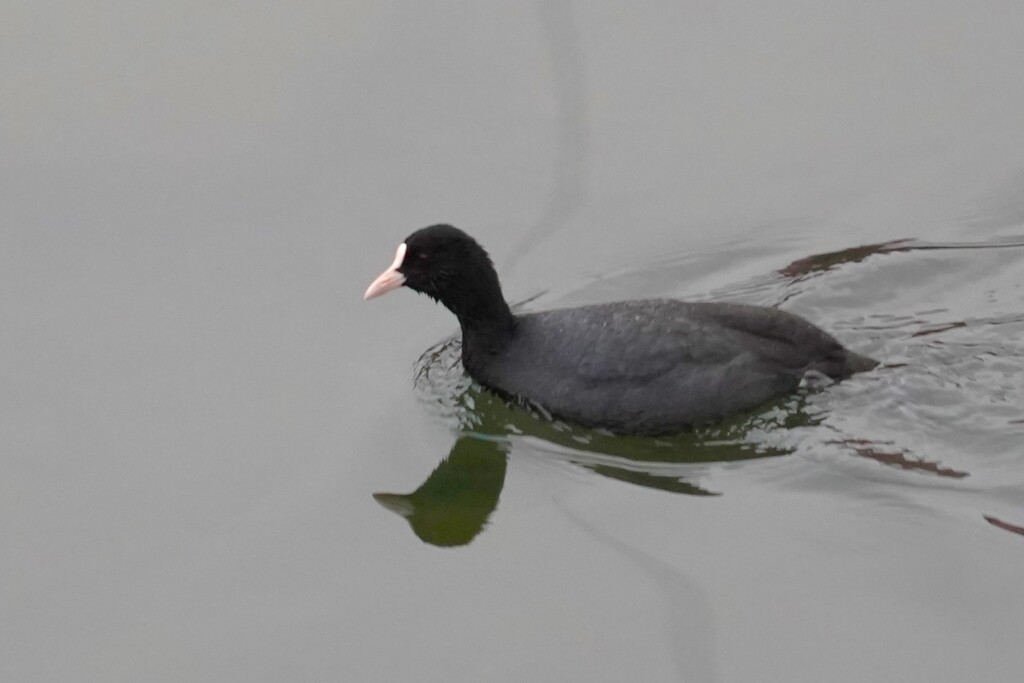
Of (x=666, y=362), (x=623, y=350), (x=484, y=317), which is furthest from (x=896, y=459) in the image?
(x=484, y=317)

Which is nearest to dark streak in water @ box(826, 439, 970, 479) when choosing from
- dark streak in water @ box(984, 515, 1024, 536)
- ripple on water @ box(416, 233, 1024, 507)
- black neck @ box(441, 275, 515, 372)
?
ripple on water @ box(416, 233, 1024, 507)

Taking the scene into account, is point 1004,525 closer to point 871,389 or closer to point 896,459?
point 896,459

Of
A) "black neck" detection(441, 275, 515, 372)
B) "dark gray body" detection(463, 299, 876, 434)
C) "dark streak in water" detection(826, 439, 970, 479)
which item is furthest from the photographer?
"black neck" detection(441, 275, 515, 372)

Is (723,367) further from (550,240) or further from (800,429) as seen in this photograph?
(550,240)

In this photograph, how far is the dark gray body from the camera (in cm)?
667

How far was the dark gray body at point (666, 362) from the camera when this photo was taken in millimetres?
6668

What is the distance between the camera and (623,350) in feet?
22.0

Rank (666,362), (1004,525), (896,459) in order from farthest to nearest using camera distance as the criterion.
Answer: (666,362) → (896,459) → (1004,525)

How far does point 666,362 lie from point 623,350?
0.18 m

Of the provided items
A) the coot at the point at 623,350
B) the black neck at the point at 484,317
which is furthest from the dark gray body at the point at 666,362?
the black neck at the point at 484,317

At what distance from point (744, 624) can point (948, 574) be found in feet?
2.42

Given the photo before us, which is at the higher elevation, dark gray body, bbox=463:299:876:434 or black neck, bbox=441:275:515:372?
black neck, bbox=441:275:515:372

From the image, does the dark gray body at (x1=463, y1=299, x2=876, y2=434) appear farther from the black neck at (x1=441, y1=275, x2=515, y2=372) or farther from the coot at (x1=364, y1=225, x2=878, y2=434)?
the black neck at (x1=441, y1=275, x2=515, y2=372)

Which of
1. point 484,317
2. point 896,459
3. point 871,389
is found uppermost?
point 484,317
